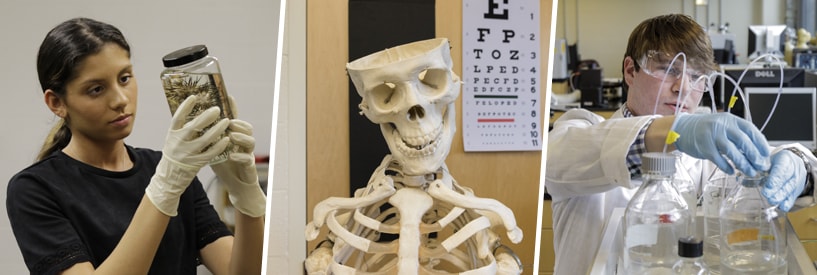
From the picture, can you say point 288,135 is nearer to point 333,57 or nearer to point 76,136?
point 333,57

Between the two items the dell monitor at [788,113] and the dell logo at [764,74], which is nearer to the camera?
the dell monitor at [788,113]

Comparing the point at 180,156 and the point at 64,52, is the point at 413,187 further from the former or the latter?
the point at 64,52

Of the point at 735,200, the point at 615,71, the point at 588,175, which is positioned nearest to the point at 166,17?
the point at 588,175

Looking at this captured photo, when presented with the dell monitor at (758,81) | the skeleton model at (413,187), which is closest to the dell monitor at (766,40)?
the dell monitor at (758,81)

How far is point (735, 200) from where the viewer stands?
47.1 inches

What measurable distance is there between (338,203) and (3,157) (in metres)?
0.57

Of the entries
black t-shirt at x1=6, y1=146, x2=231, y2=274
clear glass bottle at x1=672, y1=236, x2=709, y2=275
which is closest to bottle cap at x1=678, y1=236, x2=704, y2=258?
clear glass bottle at x1=672, y1=236, x2=709, y2=275

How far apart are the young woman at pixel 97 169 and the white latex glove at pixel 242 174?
2 cm

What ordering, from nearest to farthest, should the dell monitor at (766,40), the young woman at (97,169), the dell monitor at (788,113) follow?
the young woman at (97,169)
the dell monitor at (788,113)
the dell monitor at (766,40)

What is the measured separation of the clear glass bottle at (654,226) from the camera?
1146 mm

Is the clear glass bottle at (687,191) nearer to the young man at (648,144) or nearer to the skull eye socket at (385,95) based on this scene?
the young man at (648,144)

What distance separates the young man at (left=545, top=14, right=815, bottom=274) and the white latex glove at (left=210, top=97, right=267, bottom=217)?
2.06 feet

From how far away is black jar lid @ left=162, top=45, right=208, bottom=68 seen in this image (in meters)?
1.14

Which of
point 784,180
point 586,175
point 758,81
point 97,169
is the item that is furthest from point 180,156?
point 758,81
